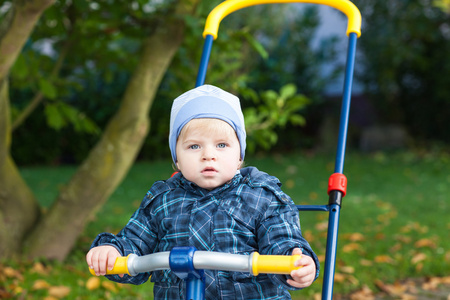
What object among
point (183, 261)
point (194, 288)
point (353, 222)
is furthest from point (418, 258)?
point (183, 261)

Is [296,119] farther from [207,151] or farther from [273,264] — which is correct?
[273,264]

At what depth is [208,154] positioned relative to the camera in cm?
167

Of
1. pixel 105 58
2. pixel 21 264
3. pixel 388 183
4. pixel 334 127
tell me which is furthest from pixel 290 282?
pixel 334 127

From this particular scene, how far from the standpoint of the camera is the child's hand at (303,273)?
143cm

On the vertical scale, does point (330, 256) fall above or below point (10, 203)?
below

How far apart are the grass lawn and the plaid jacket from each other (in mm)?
1521

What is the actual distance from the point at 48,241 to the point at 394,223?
3.26 meters

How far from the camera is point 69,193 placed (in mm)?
3883

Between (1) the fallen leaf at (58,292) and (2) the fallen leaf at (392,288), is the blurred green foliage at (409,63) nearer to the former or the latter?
(2) the fallen leaf at (392,288)

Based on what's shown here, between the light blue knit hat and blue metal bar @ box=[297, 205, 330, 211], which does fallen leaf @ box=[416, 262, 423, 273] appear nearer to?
blue metal bar @ box=[297, 205, 330, 211]

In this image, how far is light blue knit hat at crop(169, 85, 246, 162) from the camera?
171 cm

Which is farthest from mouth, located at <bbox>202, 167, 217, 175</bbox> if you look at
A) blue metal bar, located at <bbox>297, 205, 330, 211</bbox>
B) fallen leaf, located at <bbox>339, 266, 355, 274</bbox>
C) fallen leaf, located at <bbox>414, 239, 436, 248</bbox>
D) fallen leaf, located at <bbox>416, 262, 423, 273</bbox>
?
fallen leaf, located at <bbox>414, 239, 436, 248</bbox>

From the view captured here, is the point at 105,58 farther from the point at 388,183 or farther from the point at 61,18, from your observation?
the point at 388,183

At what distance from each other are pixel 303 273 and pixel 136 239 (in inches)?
23.7
